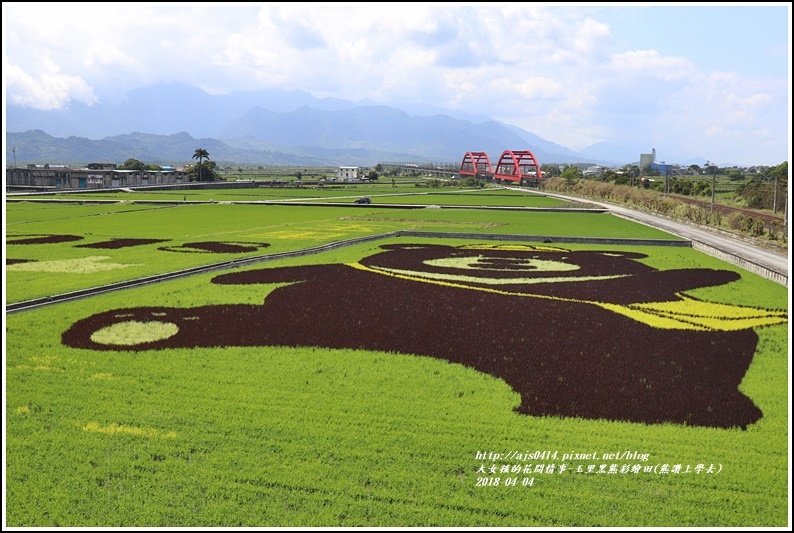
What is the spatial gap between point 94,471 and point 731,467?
37.5ft

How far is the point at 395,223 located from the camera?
61.9 meters

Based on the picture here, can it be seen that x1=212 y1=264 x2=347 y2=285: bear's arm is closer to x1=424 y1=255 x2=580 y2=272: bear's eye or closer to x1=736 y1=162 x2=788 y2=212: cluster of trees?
x1=424 y1=255 x2=580 y2=272: bear's eye

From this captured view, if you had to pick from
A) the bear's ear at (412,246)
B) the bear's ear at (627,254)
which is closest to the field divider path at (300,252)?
the bear's ear at (412,246)

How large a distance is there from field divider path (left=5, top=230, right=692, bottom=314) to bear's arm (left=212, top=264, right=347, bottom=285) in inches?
82.1

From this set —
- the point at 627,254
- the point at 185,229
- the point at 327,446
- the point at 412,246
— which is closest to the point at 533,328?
the point at 327,446

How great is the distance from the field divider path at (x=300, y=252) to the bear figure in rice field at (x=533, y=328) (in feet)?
7.99

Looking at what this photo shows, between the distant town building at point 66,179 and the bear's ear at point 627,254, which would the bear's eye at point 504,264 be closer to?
the bear's ear at point 627,254

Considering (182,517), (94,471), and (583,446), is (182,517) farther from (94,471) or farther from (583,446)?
(583,446)

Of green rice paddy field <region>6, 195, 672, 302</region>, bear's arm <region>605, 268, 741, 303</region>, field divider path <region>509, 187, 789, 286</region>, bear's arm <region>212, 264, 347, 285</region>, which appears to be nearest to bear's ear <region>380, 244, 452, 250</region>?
green rice paddy field <region>6, 195, 672, 302</region>

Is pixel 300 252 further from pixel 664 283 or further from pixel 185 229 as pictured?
pixel 664 283

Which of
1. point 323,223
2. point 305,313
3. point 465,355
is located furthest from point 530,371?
point 323,223

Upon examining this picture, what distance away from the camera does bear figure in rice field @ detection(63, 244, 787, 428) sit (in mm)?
16078

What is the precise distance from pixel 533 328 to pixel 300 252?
807 inches

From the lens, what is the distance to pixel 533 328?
72.5 feet
